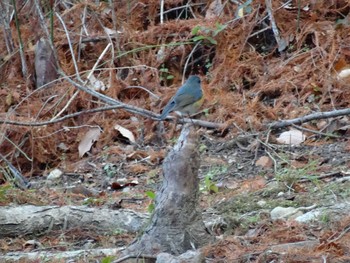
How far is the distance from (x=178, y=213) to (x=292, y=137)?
2.43 m

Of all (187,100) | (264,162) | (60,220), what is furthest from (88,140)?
(60,220)

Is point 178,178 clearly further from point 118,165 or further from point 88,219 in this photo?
point 118,165

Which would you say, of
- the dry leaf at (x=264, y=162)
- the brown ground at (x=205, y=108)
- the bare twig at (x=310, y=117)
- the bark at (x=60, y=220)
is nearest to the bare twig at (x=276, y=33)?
the brown ground at (x=205, y=108)

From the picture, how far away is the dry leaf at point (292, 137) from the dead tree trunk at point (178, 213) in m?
2.23

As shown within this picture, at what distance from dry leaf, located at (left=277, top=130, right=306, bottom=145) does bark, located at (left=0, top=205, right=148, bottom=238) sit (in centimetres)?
179

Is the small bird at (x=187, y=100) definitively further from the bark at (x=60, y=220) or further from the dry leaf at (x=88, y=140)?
the bark at (x=60, y=220)

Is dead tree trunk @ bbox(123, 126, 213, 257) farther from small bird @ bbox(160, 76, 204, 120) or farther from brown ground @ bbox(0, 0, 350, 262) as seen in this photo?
small bird @ bbox(160, 76, 204, 120)

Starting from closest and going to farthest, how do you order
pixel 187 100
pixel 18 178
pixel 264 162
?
pixel 264 162 < pixel 187 100 < pixel 18 178

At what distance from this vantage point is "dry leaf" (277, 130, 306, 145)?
6.09 metres

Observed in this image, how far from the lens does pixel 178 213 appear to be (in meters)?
3.87

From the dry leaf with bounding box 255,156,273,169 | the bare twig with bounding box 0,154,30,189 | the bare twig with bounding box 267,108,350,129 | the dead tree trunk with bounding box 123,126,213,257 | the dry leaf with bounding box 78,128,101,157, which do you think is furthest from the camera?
the dry leaf with bounding box 78,128,101,157

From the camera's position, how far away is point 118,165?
6418 millimetres

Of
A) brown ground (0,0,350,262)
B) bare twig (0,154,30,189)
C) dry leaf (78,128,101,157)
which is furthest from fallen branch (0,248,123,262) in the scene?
dry leaf (78,128,101,157)

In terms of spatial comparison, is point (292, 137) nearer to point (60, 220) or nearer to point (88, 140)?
point (88, 140)
